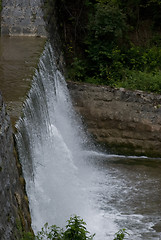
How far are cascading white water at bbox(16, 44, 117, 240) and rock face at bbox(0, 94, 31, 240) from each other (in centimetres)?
50

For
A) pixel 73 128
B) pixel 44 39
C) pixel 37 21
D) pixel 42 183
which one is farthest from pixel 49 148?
pixel 37 21

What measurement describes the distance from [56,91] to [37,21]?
2.45m

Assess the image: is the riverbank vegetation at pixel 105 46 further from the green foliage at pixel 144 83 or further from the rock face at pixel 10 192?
the rock face at pixel 10 192

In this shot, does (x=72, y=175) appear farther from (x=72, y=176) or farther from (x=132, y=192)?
(x=132, y=192)

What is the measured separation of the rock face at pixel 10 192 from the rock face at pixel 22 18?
7012 millimetres

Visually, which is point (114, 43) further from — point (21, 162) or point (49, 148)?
point (21, 162)

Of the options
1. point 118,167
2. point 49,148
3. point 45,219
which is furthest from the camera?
point 118,167

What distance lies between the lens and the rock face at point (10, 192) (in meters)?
4.55

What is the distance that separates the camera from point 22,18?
12211 mm

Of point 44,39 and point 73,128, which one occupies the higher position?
point 44,39

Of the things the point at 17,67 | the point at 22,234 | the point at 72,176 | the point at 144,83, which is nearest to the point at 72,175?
the point at 72,176

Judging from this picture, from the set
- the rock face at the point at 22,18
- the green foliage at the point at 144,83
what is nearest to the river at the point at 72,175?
the rock face at the point at 22,18

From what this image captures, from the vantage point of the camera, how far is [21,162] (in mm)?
5934

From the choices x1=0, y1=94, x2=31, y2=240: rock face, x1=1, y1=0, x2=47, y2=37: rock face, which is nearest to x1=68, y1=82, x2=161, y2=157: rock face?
x1=1, y1=0, x2=47, y2=37: rock face
